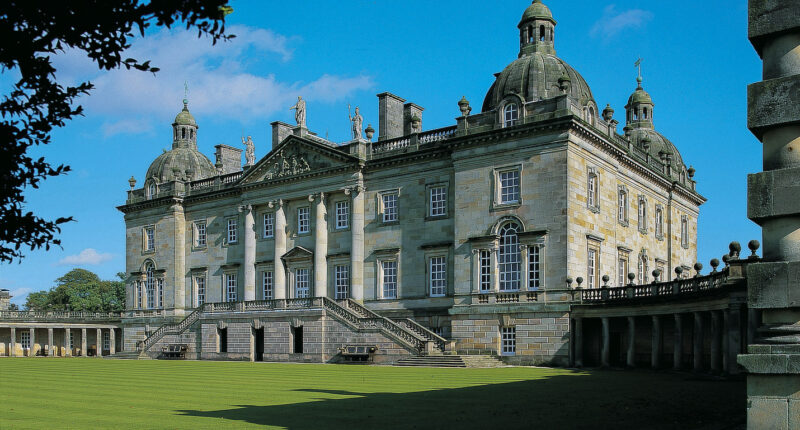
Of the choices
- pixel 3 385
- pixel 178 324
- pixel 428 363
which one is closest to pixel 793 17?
pixel 3 385

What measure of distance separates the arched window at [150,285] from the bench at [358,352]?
2361 cm

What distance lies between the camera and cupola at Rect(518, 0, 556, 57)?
44.7 m

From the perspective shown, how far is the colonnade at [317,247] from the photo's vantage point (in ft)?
155

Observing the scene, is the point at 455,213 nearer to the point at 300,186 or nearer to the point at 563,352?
the point at 563,352

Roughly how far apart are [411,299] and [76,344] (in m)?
39.5

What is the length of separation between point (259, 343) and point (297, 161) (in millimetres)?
11448

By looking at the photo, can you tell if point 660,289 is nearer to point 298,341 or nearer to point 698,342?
point 698,342

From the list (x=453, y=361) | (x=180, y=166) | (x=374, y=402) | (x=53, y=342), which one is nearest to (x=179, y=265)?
(x=180, y=166)

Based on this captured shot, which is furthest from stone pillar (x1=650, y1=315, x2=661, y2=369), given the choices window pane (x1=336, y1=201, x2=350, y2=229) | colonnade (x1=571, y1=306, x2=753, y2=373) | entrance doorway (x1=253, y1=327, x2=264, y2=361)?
entrance doorway (x1=253, y1=327, x2=264, y2=361)

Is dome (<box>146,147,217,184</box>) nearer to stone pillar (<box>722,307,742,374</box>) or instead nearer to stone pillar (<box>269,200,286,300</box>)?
stone pillar (<box>269,200,286,300</box>)

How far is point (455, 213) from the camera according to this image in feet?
139

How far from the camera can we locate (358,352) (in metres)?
41.6

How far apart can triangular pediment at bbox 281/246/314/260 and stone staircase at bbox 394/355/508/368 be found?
43.5 ft

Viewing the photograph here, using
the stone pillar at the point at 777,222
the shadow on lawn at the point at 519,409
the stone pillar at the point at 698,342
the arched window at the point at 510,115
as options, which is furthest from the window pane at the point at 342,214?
the stone pillar at the point at 777,222
